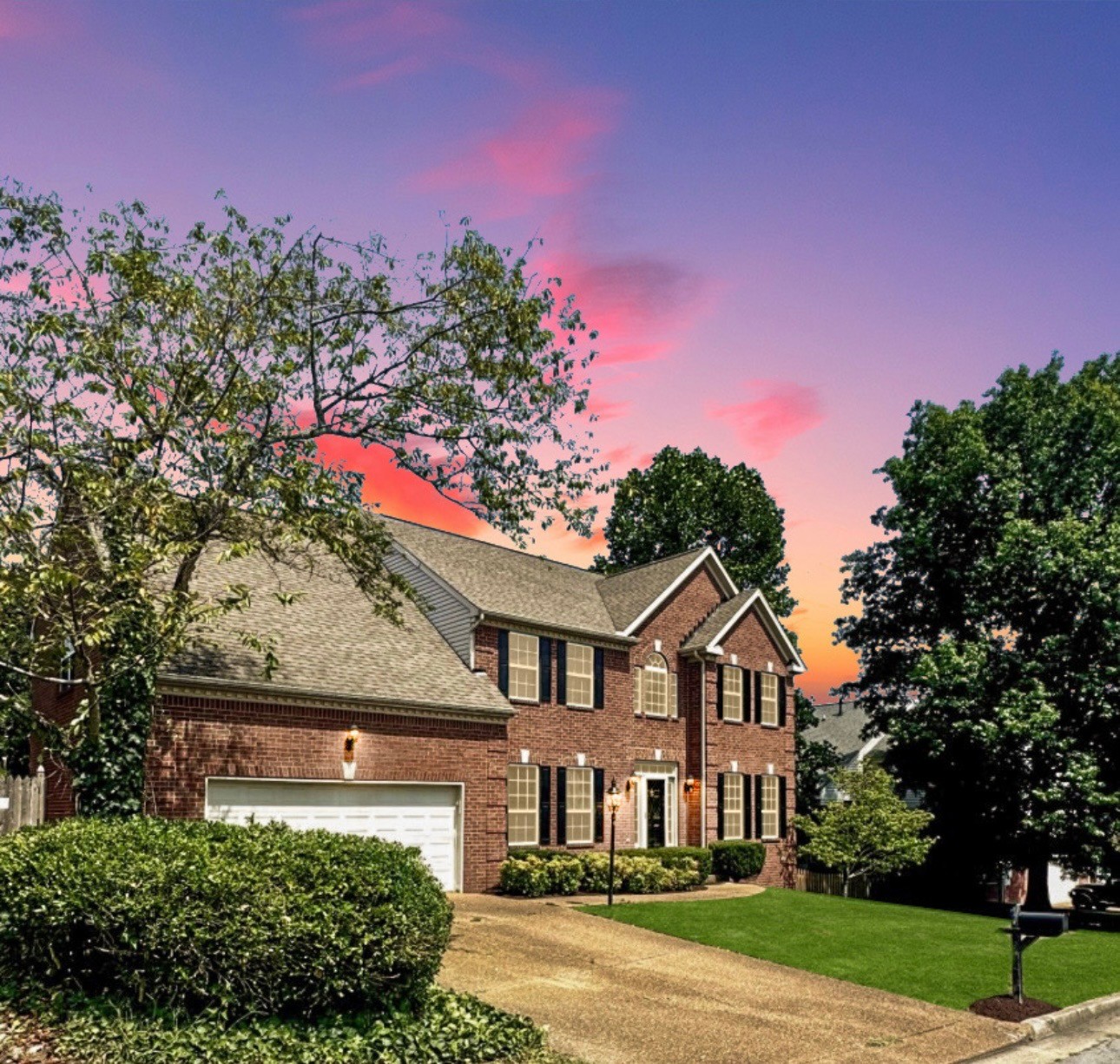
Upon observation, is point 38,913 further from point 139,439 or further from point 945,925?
point 945,925

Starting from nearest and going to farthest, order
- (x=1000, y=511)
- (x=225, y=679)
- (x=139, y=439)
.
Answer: (x=139, y=439)
(x=225, y=679)
(x=1000, y=511)

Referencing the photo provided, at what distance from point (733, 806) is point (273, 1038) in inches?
981

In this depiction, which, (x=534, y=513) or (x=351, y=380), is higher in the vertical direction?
(x=351, y=380)

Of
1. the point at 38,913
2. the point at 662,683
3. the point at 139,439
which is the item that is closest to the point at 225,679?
the point at 139,439

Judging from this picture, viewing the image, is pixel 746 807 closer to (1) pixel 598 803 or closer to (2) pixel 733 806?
(2) pixel 733 806

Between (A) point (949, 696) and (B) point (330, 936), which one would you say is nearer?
(B) point (330, 936)

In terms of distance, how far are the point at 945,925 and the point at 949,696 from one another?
34.7 ft

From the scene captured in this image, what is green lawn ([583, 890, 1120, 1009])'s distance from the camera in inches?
653


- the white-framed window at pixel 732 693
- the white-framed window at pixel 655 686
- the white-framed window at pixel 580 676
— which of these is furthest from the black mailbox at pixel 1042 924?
the white-framed window at pixel 732 693

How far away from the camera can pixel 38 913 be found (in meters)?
10.8

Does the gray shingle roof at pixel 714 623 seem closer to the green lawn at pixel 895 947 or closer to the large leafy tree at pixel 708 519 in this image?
the green lawn at pixel 895 947

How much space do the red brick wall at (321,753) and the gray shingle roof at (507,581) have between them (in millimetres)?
4045

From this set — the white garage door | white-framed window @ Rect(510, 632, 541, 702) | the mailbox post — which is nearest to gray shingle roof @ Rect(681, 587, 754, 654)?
white-framed window @ Rect(510, 632, 541, 702)

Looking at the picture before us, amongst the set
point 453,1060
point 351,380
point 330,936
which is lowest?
point 453,1060
